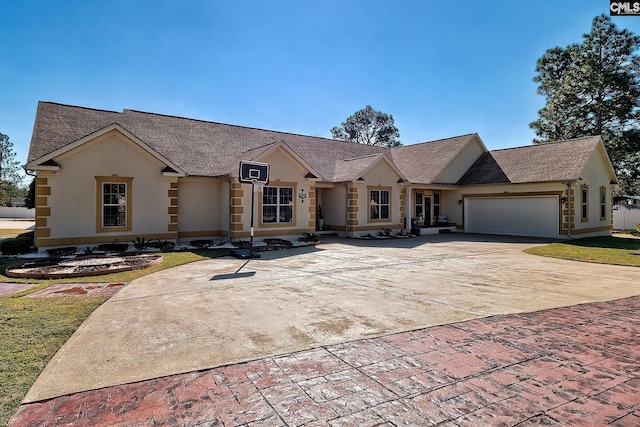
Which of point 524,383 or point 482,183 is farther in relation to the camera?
point 482,183

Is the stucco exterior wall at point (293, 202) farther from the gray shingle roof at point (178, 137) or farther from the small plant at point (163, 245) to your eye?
the small plant at point (163, 245)

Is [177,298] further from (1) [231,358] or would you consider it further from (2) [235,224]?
(2) [235,224]

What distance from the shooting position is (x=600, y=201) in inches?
908

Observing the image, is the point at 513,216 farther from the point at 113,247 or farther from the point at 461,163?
the point at 113,247

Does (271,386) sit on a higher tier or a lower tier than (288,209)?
lower

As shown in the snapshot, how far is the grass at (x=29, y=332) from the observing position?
3553 mm

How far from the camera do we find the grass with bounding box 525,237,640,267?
12.7 m

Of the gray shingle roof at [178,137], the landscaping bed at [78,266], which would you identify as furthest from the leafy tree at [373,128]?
the landscaping bed at [78,266]

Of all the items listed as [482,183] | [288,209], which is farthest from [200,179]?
[482,183]

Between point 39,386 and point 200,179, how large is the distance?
44.3ft

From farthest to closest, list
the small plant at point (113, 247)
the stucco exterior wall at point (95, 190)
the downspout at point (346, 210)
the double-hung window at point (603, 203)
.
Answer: the double-hung window at point (603, 203)
the downspout at point (346, 210)
the small plant at point (113, 247)
the stucco exterior wall at point (95, 190)

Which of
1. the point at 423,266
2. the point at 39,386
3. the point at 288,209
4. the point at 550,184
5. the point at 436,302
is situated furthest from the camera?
the point at 550,184

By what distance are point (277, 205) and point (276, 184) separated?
1.00 metres

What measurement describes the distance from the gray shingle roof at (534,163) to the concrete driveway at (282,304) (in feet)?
32.2
